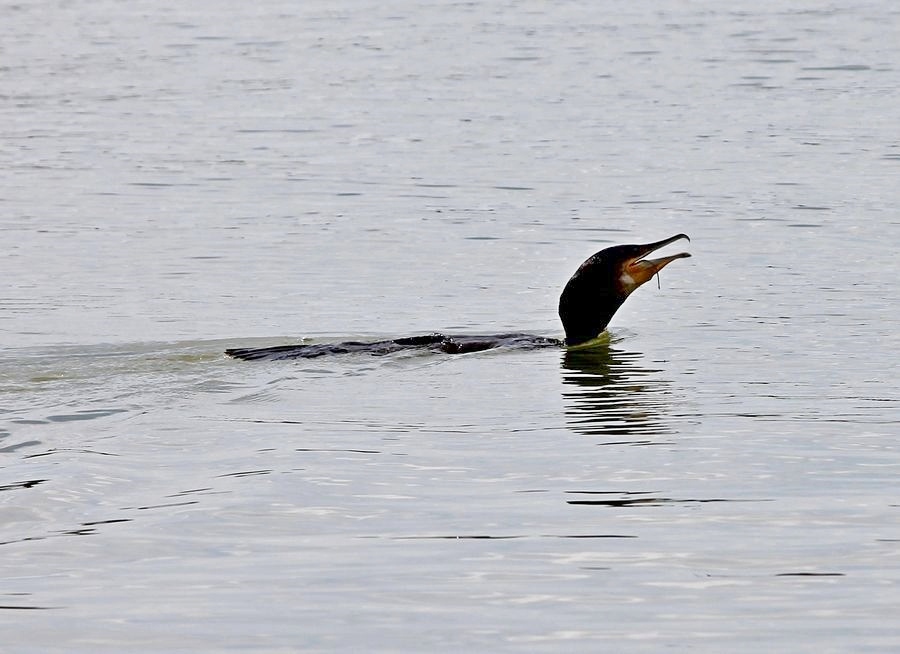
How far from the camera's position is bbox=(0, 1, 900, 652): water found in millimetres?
5516

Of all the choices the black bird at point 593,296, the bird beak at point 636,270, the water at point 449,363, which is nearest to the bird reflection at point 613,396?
the water at point 449,363

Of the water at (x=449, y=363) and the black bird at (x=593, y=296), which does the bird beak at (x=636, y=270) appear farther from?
the water at (x=449, y=363)

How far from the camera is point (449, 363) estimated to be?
10.4 meters

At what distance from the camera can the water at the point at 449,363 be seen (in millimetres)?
5516

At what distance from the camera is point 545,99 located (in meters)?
24.0

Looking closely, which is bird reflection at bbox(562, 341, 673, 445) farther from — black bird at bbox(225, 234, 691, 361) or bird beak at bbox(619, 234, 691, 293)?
bird beak at bbox(619, 234, 691, 293)

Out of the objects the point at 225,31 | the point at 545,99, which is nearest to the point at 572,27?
the point at 225,31

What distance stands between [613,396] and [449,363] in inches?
51.2

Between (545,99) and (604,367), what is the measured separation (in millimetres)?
13907

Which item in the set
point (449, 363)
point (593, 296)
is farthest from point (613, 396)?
point (593, 296)

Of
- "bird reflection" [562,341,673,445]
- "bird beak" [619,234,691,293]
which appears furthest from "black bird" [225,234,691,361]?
"bird reflection" [562,341,673,445]

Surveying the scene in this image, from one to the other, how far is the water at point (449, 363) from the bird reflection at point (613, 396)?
0.12ft

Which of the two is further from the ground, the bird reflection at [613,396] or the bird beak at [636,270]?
the bird beak at [636,270]

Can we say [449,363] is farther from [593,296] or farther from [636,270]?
[636,270]
